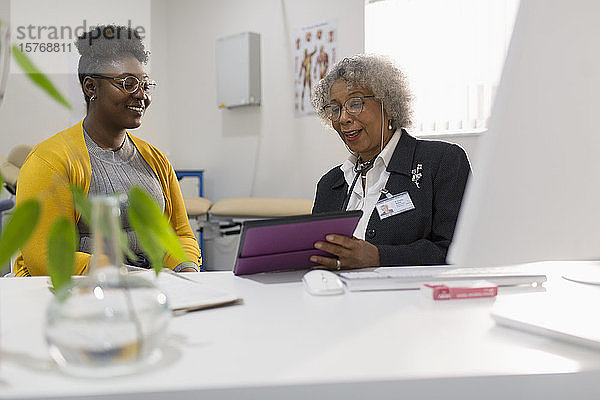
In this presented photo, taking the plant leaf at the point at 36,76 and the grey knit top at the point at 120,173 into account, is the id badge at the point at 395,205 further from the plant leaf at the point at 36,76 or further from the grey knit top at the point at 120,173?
the plant leaf at the point at 36,76

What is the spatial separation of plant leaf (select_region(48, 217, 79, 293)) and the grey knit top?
51.5 inches

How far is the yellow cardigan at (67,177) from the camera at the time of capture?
1.63 meters

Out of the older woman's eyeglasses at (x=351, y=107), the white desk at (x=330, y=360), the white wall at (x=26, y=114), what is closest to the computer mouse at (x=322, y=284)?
the white desk at (x=330, y=360)

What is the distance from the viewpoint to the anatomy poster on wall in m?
4.48

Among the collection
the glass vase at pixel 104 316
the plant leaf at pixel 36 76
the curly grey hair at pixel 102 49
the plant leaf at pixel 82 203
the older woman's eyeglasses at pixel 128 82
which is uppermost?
the curly grey hair at pixel 102 49

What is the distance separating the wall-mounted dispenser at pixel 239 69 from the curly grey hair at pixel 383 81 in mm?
2772

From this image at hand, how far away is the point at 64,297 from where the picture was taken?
1.93ft

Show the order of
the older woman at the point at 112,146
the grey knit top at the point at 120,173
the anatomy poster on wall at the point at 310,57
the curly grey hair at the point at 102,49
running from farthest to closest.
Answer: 1. the anatomy poster on wall at the point at 310,57
2. the curly grey hair at the point at 102,49
3. the grey knit top at the point at 120,173
4. the older woman at the point at 112,146

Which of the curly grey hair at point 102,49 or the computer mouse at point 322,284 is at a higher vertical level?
the curly grey hair at point 102,49

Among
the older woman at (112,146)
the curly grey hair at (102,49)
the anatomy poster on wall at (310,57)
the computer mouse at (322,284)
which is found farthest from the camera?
the anatomy poster on wall at (310,57)

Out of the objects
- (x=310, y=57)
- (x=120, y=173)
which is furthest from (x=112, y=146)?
(x=310, y=57)

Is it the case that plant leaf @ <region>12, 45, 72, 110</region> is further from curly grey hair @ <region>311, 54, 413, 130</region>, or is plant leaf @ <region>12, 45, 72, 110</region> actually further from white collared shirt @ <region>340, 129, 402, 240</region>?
curly grey hair @ <region>311, 54, 413, 130</region>

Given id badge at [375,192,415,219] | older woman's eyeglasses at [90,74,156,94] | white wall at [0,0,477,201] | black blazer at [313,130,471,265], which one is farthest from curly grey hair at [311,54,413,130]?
white wall at [0,0,477,201]

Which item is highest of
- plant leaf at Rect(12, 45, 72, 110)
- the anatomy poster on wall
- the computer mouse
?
the anatomy poster on wall
